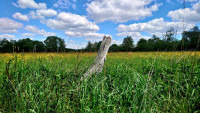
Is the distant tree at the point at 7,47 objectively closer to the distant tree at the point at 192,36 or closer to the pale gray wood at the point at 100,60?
the pale gray wood at the point at 100,60

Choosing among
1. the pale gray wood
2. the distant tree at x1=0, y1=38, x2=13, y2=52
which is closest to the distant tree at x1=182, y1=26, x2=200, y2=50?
the pale gray wood

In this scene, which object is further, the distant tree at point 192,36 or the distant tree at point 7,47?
the distant tree at point 7,47

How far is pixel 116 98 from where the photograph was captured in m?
2.46

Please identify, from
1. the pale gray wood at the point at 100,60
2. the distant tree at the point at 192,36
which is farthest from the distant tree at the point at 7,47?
the distant tree at the point at 192,36

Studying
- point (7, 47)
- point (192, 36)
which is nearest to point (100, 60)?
point (192, 36)

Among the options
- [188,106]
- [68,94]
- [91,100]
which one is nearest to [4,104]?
[68,94]

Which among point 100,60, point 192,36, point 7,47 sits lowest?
point 100,60

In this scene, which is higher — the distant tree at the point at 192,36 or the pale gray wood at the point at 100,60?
the distant tree at the point at 192,36

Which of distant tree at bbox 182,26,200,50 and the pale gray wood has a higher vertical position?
distant tree at bbox 182,26,200,50

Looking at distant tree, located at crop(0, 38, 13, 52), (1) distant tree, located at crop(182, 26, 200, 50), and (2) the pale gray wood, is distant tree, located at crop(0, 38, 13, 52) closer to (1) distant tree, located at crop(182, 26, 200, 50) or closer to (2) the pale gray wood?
(2) the pale gray wood

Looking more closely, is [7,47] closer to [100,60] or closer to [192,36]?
[100,60]

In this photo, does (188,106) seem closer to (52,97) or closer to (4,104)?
(52,97)

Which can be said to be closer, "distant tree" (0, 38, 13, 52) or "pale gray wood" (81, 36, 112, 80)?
"pale gray wood" (81, 36, 112, 80)

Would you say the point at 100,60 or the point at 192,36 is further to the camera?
the point at 192,36
